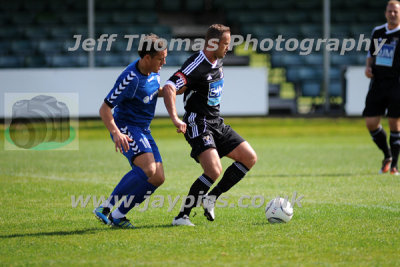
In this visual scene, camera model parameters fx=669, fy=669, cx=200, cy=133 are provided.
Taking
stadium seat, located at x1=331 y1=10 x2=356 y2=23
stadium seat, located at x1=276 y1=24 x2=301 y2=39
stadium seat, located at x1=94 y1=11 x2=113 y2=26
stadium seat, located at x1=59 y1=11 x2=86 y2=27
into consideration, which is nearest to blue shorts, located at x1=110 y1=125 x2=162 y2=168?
stadium seat, located at x1=276 y1=24 x2=301 y2=39

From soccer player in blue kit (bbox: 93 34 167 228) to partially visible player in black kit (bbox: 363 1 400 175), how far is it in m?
4.72

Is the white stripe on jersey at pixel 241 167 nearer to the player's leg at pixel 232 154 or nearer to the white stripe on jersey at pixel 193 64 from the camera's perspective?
the player's leg at pixel 232 154

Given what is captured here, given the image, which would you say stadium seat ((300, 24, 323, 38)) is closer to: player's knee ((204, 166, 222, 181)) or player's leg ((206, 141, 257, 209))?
player's leg ((206, 141, 257, 209))

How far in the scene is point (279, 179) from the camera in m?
9.33

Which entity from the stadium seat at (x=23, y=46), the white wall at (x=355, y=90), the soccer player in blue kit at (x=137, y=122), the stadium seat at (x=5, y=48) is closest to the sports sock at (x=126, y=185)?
the soccer player in blue kit at (x=137, y=122)

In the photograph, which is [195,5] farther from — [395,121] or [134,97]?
[134,97]

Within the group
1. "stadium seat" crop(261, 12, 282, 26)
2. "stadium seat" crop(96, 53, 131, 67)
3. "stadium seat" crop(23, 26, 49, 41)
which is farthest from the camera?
"stadium seat" crop(261, 12, 282, 26)

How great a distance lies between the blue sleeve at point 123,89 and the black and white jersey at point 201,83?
416mm

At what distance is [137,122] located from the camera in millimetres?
5984

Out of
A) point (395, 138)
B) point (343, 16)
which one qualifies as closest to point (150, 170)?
point (395, 138)

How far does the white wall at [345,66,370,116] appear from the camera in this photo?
18375mm

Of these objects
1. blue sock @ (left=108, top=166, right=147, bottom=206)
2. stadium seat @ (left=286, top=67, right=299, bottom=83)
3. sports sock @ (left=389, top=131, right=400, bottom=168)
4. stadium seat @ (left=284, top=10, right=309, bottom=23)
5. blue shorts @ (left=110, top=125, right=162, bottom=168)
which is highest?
blue shorts @ (left=110, top=125, right=162, bottom=168)

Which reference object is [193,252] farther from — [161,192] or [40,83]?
[40,83]

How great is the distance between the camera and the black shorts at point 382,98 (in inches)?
380
